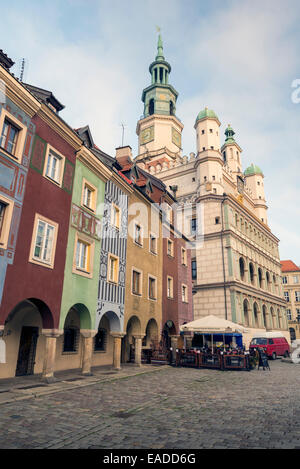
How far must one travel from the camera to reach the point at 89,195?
18.0 meters

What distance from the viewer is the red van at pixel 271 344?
2982 centimetres

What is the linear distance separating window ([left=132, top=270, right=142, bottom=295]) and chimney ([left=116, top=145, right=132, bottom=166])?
8508 mm

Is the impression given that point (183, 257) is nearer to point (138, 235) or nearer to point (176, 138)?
point (138, 235)

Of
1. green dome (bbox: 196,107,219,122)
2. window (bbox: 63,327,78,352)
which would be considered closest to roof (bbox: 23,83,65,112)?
window (bbox: 63,327,78,352)

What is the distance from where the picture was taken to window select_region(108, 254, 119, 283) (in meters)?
18.9

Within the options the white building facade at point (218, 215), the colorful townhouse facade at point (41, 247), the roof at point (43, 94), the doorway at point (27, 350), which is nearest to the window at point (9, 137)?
the colorful townhouse facade at point (41, 247)

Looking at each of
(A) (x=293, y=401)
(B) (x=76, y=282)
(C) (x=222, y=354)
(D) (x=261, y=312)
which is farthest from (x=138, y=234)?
(D) (x=261, y=312)

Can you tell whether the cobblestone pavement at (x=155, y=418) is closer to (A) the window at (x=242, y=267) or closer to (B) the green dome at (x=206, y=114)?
(A) the window at (x=242, y=267)

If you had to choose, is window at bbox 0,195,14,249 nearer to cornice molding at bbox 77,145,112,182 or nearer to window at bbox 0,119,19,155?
window at bbox 0,119,19,155

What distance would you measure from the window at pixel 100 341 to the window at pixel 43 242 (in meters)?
8.01

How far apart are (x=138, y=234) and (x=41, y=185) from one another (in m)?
9.63

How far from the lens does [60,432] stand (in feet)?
22.5

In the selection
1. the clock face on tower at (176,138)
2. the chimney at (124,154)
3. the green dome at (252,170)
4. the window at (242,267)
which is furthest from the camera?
the green dome at (252,170)
